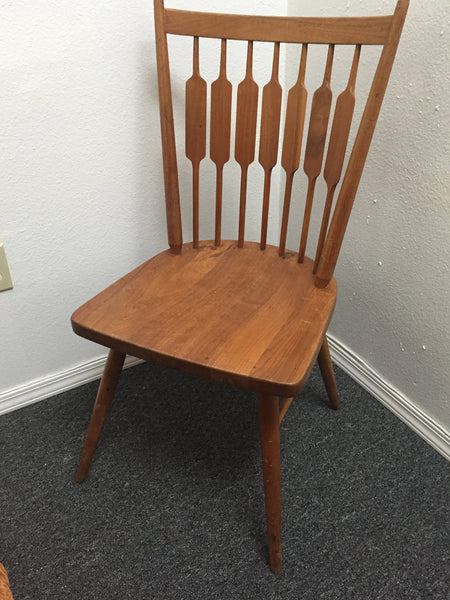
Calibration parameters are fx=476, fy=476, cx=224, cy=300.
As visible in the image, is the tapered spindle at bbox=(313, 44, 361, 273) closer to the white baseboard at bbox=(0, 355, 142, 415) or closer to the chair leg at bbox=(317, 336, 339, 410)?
the chair leg at bbox=(317, 336, 339, 410)

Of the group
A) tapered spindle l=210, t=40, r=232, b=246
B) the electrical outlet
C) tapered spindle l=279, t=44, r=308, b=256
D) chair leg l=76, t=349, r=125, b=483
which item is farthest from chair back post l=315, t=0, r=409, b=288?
the electrical outlet

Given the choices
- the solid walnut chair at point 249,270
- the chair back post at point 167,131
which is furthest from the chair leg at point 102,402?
the chair back post at point 167,131

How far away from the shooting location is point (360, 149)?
2.55ft

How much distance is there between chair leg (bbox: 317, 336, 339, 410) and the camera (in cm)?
104

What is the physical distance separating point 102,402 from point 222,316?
0.29 m

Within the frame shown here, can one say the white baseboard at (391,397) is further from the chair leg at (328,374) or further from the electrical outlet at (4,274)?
the electrical outlet at (4,274)

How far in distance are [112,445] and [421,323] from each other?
0.72 m

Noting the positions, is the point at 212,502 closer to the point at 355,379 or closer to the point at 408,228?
the point at 355,379

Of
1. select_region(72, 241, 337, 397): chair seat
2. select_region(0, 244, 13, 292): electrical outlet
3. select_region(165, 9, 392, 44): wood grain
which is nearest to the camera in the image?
select_region(72, 241, 337, 397): chair seat

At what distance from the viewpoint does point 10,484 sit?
98 centimetres

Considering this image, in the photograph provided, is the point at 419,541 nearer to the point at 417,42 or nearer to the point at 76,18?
the point at 417,42

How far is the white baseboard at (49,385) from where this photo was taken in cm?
112

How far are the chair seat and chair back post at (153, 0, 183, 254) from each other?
0.06m

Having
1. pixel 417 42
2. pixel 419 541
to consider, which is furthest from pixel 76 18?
pixel 419 541
